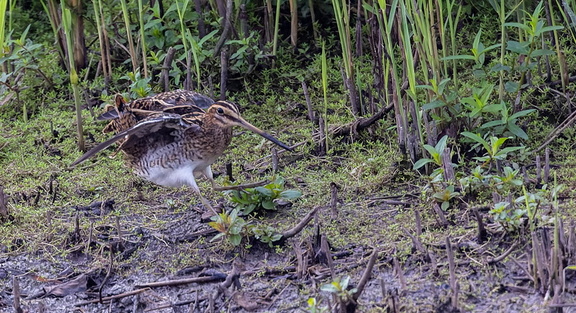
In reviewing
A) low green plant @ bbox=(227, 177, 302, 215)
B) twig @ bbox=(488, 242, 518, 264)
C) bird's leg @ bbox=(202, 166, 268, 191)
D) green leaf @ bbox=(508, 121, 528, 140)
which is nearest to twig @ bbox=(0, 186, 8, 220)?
bird's leg @ bbox=(202, 166, 268, 191)

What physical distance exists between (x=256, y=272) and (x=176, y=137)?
114 cm

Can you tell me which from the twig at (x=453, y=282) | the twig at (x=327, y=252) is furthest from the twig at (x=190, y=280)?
the twig at (x=453, y=282)

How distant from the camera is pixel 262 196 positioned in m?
4.53

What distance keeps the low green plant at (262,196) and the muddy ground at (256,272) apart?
0.36ft

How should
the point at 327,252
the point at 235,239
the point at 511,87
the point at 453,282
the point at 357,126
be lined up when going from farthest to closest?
the point at 357,126 → the point at 511,87 → the point at 235,239 → the point at 327,252 → the point at 453,282

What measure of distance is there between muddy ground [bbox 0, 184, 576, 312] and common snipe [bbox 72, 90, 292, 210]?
259 millimetres

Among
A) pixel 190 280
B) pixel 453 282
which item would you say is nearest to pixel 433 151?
pixel 453 282

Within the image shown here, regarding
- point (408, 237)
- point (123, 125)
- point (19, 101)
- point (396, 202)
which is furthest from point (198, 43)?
point (408, 237)

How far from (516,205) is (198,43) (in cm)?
281

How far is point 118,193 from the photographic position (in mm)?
5172

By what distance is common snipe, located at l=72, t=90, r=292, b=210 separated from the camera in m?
4.73

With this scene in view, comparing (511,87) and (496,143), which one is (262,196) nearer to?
(496,143)

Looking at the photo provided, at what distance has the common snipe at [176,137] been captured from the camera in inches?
186

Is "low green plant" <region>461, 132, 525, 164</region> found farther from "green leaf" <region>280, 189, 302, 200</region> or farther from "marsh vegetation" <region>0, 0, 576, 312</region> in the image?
"green leaf" <region>280, 189, 302, 200</region>
